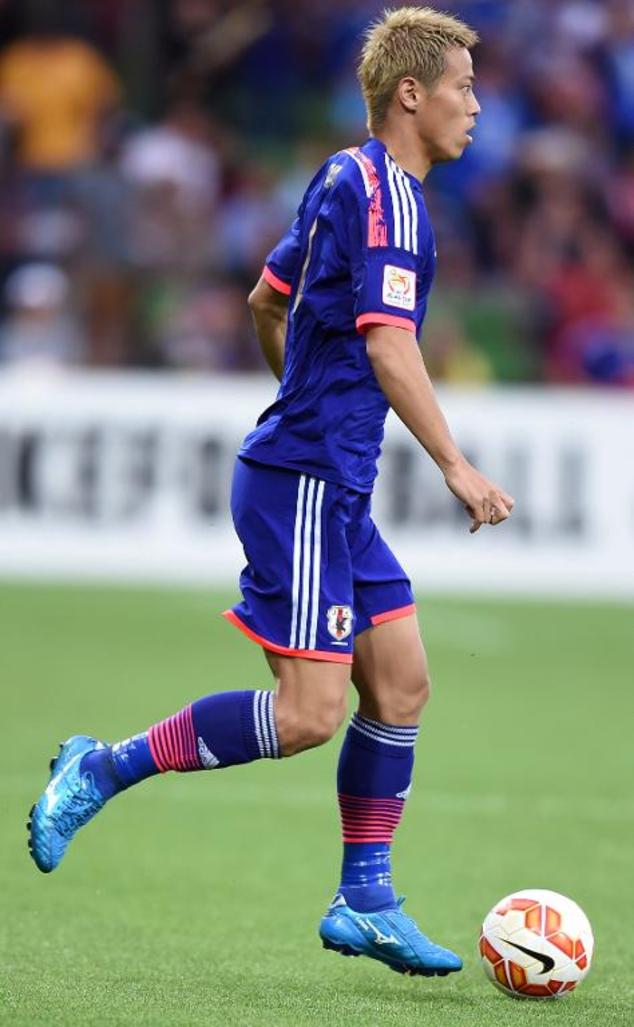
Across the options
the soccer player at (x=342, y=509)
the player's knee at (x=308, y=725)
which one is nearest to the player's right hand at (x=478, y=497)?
the soccer player at (x=342, y=509)

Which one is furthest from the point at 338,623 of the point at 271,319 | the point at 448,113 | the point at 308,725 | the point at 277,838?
the point at 277,838

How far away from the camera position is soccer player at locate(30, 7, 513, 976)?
514 centimetres

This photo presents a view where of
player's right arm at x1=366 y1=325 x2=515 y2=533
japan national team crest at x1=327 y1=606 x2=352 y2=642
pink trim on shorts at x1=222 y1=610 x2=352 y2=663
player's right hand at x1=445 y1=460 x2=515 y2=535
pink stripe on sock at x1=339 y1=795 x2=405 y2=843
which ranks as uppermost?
player's right arm at x1=366 y1=325 x2=515 y2=533

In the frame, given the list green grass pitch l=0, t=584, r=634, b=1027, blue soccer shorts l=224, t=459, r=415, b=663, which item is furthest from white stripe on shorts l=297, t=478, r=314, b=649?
green grass pitch l=0, t=584, r=634, b=1027

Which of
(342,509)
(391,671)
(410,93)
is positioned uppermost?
(410,93)

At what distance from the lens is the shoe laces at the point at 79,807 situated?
17.3 ft

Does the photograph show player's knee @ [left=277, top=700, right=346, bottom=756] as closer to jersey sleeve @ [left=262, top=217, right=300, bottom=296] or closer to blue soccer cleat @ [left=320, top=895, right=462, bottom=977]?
blue soccer cleat @ [left=320, top=895, right=462, bottom=977]

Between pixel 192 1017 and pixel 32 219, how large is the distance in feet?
42.1

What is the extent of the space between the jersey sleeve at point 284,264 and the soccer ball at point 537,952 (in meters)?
1.75

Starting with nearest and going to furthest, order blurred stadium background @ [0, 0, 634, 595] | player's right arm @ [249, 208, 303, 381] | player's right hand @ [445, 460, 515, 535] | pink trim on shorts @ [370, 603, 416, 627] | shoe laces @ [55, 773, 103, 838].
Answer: player's right hand @ [445, 460, 515, 535] → shoe laces @ [55, 773, 103, 838] → pink trim on shorts @ [370, 603, 416, 627] → player's right arm @ [249, 208, 303, 381] → blurred stadium background @ [0, 0, 634, 595]

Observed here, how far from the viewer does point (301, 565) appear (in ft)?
17.1

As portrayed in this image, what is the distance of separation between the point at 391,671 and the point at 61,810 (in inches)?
35.9

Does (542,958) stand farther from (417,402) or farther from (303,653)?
(417,402)

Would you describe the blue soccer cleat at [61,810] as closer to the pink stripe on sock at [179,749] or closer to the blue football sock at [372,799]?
the pink stripe on sock at [179,749]
